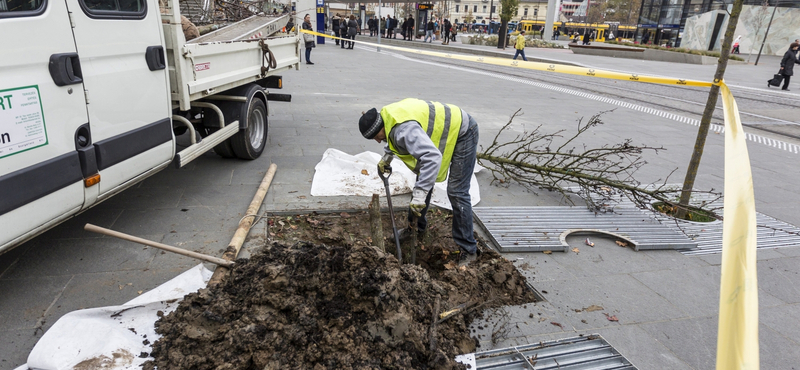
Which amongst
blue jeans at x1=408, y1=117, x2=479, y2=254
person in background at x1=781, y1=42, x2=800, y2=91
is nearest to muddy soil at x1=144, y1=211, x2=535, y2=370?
blue jeans at x1=408, y1=117, x2=479, y2=254

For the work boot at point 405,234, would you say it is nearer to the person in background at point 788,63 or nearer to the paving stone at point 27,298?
the paving stone at point 27,298

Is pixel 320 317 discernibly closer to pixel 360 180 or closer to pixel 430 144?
pixel 430 144

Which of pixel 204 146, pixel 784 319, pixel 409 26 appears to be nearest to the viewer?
pixel 784 319

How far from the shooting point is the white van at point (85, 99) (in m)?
2.51

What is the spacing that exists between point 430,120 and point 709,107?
269 centimetres

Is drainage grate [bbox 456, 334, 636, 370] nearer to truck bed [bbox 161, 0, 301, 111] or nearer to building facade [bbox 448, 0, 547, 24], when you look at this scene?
truck bed [bbox 161, 0, 301, 111]

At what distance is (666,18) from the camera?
1414 inches

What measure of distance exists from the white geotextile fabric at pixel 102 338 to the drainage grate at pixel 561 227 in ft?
8.51

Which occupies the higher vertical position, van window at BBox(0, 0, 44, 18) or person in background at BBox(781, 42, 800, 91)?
van window at BBox(0, 0, 44, 18)

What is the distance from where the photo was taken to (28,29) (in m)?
2.53

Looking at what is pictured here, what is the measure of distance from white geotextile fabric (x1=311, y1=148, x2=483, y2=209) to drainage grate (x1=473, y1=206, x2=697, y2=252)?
1.48ft

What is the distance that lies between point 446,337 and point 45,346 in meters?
2.03

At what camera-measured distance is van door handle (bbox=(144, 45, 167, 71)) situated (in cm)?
360

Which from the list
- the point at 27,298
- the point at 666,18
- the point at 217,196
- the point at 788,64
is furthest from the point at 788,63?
the point at 666,18
